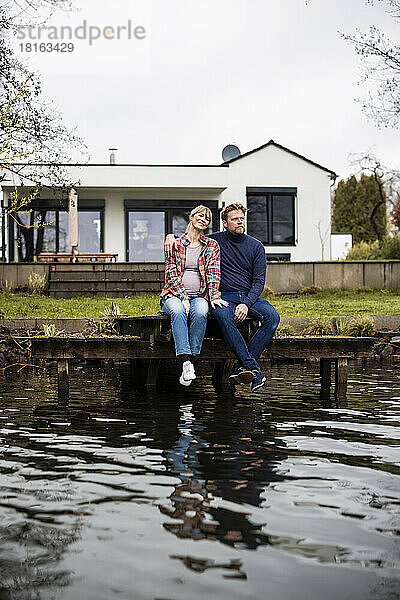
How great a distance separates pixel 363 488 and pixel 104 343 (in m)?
3.52

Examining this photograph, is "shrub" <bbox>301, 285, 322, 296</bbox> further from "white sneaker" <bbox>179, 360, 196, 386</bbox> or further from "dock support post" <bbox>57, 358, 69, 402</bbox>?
"white sneaker" <bbox>179, 360, 196, 386</bbox>

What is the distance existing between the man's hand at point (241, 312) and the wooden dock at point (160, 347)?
0.28 metres

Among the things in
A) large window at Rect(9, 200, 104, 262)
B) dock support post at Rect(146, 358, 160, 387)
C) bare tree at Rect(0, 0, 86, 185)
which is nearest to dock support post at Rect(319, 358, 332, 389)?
dock support post at Rect(146, 358, 160, 387)

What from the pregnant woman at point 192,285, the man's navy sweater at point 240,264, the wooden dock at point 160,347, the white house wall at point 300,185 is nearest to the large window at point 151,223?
the white house wall at point 300,185

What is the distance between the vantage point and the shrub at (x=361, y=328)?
37.8 ft

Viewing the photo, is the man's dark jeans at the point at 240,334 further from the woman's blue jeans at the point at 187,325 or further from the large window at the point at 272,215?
the large window at the point at 272,215

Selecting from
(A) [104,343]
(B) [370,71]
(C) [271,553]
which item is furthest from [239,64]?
(C) [271,553]

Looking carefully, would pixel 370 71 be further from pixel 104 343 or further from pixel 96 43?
pixel 104 343

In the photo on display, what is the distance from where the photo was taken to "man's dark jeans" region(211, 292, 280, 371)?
6281 mm

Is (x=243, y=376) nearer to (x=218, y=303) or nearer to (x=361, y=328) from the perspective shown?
(x=218, y=303)

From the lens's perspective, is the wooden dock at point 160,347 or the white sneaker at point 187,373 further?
the wooden dock at point 160,347

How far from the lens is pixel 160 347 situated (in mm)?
6773

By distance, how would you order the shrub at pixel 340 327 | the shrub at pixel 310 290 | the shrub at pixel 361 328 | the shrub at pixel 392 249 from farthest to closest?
the shrub at pixel 392 249, the shrub at pixel 310 290, the shrub at pixel 361 328, the shrub at pixel 340 327

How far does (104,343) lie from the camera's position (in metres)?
6.90
